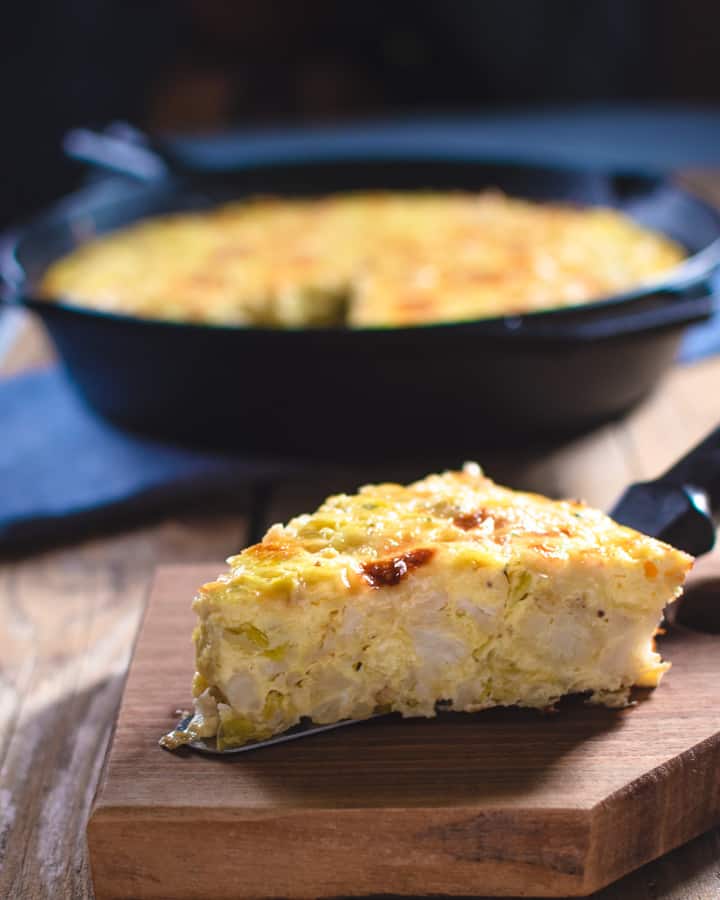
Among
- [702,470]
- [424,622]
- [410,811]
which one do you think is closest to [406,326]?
[702,470]

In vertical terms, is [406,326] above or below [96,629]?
above

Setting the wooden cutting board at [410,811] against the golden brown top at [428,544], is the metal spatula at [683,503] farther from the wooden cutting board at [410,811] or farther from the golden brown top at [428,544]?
the wooden cutting board at [410,811]

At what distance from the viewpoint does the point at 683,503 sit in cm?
174

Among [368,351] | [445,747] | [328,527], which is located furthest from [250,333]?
[445,747]

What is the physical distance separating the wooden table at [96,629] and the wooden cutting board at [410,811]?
0.09 metres

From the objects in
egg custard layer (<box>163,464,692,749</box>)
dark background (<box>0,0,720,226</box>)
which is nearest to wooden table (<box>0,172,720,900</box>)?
egg custard layer (<box>163,464,692,749</box>)

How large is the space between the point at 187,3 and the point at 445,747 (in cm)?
654

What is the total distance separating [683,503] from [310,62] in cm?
645

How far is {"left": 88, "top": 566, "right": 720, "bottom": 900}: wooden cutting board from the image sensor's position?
51.7 inches

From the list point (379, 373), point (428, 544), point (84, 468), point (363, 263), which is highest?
point (428, 544)

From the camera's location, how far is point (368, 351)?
7.17 ft

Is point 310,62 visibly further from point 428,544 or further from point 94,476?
point 428,544

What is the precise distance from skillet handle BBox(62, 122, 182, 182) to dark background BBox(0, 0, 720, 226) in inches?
92.6

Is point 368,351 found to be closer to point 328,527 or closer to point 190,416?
point 190,416
